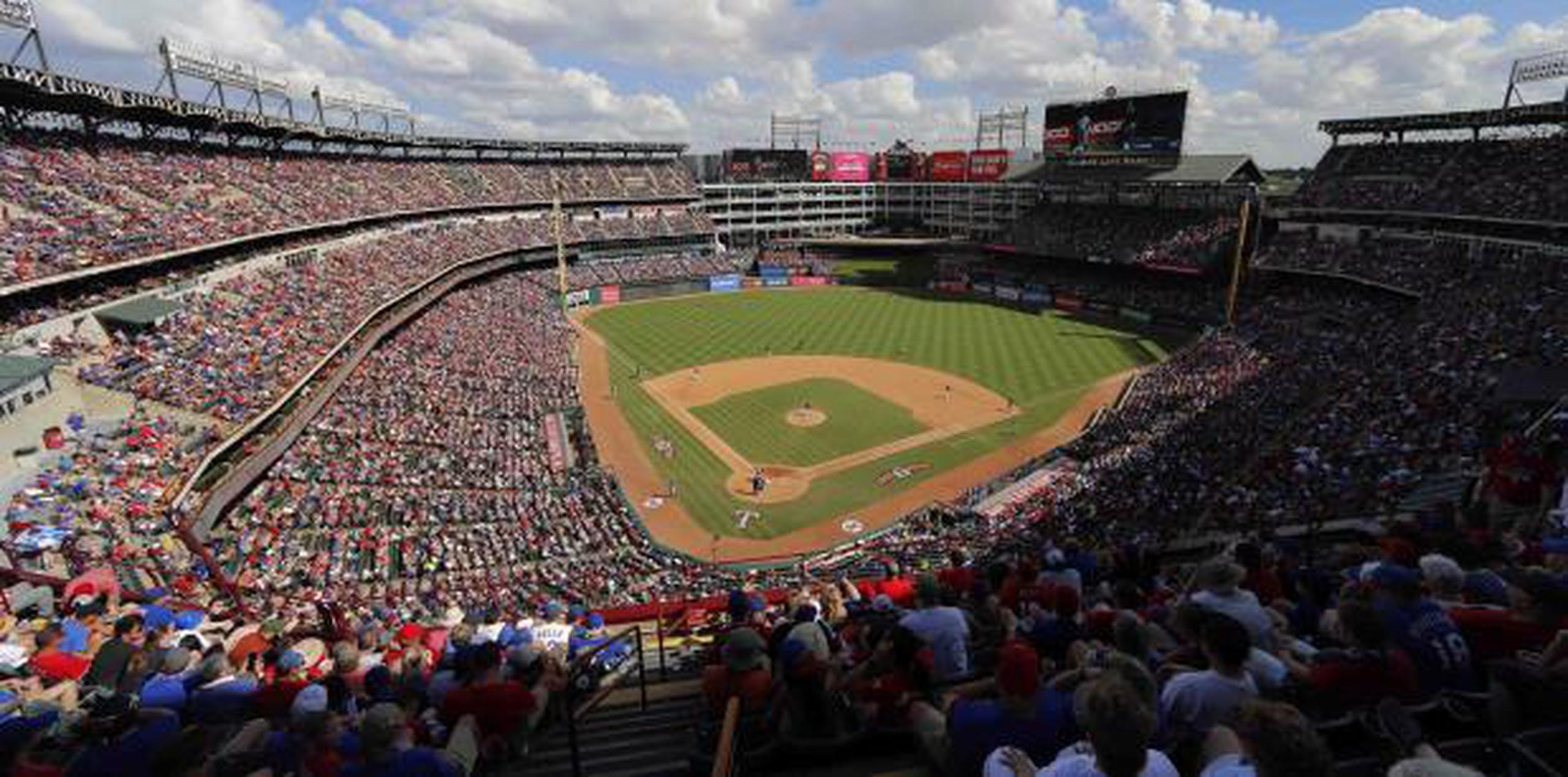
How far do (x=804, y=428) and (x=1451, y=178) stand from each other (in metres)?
42.2

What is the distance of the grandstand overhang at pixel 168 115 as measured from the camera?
33.2 m

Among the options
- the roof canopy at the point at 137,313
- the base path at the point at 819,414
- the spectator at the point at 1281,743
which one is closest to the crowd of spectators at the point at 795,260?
the base path at the point at 819,414

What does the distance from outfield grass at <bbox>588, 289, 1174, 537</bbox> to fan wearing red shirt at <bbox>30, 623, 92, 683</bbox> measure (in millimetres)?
19694

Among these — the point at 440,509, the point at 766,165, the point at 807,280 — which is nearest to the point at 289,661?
the point at 440,509

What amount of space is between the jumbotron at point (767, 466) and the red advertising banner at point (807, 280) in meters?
2.01

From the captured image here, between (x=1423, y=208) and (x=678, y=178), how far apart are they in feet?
230

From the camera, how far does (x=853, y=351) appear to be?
52094 mm

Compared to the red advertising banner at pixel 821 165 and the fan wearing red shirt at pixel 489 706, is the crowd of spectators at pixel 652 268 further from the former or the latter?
the fan wearing red shirt at pixel 489 706

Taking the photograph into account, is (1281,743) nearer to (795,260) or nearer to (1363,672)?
(1363,672)

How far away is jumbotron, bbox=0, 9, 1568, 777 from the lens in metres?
5.04

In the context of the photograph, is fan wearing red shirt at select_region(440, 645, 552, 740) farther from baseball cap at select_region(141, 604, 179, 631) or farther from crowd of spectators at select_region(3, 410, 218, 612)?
crowd of spectators at select_region(3, 410, 218, 612)

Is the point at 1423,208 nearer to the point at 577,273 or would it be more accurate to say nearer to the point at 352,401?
the point at 352,401

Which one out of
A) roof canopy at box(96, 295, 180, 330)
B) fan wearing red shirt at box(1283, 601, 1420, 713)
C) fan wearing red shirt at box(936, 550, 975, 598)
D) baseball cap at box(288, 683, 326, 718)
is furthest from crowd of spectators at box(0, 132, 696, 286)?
fan wearing red shirt at box(1283, 601, 1420, 713)

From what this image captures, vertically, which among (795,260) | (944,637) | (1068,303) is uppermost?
(944,637)
